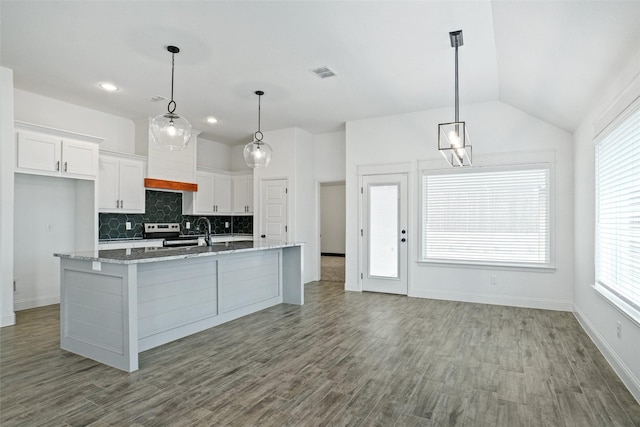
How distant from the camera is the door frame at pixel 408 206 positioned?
237 inches

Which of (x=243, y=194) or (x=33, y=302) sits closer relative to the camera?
(x=33, y=302)

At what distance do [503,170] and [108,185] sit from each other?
19.8 feet

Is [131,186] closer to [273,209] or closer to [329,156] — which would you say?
[273,209]

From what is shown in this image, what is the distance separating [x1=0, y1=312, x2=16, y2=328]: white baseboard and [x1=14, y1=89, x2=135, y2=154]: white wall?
2659 mm

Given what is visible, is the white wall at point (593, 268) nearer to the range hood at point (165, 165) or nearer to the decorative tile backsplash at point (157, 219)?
the decorative tile backsplash at point (157, 219)

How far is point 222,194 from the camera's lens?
7871 mm

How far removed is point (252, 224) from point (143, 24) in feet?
17.3

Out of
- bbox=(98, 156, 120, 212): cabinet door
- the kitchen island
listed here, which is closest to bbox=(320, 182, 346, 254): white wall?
bbox=(98, 156, 120, 212): cabinet door

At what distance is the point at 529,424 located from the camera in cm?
228

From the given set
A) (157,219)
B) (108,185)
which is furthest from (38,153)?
(157,219)

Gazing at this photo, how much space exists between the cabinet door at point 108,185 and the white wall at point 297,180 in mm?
2535

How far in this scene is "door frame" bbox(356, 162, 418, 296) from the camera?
602 centimetres

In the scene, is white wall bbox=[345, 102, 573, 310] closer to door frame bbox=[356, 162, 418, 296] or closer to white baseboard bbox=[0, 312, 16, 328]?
door frame bbox=[356, 162, 418, 296]

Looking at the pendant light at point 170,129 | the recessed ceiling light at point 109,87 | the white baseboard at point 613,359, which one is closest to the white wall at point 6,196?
the recessed ceiling light at point 109,87
